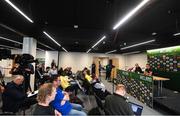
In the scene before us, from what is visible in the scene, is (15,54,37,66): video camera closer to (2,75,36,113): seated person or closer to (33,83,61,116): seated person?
(2,75,36,113): seated person

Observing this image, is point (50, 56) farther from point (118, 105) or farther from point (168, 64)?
point (118, 105)

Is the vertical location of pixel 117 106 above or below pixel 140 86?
above

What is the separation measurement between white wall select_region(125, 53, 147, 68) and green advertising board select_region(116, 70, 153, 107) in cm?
923

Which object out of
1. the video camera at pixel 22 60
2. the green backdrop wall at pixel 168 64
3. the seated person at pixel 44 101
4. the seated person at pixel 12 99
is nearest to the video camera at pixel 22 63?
the video camera at pixel 22 60

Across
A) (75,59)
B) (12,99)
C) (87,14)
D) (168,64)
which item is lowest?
(12,99)

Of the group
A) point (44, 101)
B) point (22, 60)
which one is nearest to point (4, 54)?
point (22, 60)

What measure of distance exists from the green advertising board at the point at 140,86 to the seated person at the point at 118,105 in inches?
121

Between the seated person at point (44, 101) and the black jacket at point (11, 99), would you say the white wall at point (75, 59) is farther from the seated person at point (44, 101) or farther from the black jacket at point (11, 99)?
the seated person at point (44, 101)

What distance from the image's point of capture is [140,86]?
262 inches

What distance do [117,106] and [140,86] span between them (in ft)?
13.6

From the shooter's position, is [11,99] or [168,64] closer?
[11,99]

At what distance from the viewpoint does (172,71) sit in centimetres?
873

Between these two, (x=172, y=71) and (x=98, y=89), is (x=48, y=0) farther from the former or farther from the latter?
(x=172, y=71)

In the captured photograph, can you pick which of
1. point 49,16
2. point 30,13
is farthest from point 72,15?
point 30,13
